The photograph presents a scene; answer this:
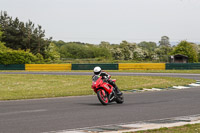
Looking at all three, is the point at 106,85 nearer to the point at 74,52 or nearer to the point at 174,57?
the point at 174,57

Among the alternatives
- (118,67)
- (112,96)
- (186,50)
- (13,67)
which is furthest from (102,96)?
(186,50)

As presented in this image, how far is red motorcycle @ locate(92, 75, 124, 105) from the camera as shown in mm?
12011

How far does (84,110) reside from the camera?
35.2 ft

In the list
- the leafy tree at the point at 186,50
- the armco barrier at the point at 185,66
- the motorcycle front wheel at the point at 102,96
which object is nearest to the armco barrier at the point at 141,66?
the armco barrier at the point at 185,66

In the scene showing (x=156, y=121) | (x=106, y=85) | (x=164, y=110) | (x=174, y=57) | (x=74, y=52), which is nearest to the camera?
(x=156, y=121)

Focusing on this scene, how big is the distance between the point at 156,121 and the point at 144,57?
133317 mm

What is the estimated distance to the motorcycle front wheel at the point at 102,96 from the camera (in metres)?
12.0

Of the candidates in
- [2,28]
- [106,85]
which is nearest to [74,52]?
[2,28]

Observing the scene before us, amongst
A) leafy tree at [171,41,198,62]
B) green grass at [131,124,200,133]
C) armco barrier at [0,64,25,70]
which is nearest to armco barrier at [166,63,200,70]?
armco barrier at [0,64,25,70]

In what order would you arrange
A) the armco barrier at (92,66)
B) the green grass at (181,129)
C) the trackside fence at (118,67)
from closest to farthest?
the green grass at (181,129) → the trackside fence at (118,67) → the armco barrier at (92,66)

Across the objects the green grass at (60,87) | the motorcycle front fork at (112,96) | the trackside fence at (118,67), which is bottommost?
the green grass at (60,87)

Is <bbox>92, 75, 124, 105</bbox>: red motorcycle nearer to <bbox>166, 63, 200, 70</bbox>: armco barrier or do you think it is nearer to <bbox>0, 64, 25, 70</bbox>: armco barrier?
<bbox>166, 63, 200, 70</bbox>: armco barrier

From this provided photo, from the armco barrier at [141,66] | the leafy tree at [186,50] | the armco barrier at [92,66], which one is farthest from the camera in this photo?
the leafy tree at [186,50]

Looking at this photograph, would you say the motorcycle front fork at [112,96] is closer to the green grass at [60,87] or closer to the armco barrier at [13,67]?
the green grass at [60,87]
